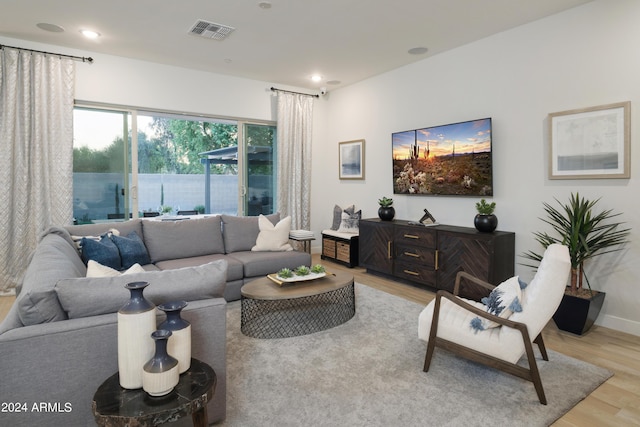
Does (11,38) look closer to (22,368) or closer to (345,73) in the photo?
(345,73)

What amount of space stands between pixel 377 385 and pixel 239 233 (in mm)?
2831

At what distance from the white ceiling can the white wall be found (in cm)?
23

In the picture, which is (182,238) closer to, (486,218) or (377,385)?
(377,385)

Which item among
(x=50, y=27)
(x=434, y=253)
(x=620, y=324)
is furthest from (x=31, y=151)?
(x=620, y=324)

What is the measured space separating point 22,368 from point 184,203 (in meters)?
4.66

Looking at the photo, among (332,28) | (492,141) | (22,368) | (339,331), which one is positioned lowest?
(339,331)

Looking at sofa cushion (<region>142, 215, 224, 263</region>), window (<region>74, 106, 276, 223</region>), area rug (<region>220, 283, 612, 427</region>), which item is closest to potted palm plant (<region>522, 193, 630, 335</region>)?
area rug (<region>220, 283, 612, 427</region>)

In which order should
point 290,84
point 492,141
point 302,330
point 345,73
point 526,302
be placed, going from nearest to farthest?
point 526,302
point 302,330
point 492,141
point 345,73
point 290,84

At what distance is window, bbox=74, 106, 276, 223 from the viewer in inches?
199

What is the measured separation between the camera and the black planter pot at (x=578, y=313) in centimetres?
316

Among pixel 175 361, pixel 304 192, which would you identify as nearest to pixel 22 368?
pixel 175 361

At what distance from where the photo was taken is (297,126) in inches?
256

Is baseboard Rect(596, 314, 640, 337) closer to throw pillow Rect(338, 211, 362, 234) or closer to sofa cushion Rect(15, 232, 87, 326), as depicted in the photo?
throw pillow Rect(338, 211, 362, 234)

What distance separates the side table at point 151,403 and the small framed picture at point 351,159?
5002mm
